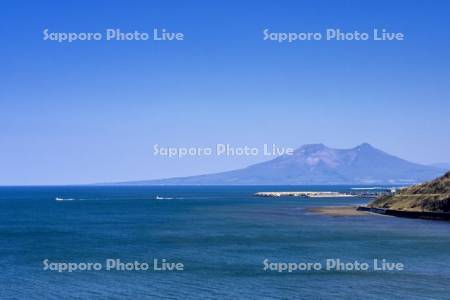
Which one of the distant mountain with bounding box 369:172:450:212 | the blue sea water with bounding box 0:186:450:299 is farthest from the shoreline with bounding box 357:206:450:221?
the blue sea water with bounding box 0:186:450:299

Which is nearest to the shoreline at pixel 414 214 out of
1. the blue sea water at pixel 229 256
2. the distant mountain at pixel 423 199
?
the distant mountain at pixel 423 199

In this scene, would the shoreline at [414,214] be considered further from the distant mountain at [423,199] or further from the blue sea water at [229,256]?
the blue sea water at [229,256]

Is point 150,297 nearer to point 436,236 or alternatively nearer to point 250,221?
point 436,236

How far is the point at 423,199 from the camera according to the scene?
5384 inches

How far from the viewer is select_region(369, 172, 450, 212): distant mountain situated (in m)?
128

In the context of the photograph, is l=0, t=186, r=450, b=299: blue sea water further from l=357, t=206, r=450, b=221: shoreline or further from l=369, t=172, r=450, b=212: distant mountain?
l=369, t=172, r=450, b=212: distant mountain

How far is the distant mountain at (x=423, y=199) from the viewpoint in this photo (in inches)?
5047

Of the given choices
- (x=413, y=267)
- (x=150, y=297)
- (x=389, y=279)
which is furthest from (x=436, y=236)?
(x=150, y=297)

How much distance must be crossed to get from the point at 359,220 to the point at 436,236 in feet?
111

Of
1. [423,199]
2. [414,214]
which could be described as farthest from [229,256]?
[423,199]

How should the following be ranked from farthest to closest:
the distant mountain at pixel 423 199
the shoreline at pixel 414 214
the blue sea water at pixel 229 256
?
1. the distant mountain at pixel 423 199
2. the shoreline at pixel 414 214
3. the blue sea water at pixel 229 256

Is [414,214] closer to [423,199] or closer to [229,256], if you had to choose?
[423,199]

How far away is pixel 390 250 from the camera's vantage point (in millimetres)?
73500

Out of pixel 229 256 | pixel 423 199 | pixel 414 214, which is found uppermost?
pixel 423 199
